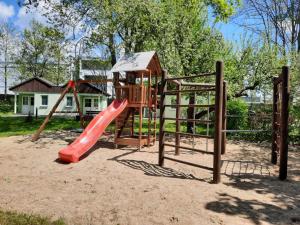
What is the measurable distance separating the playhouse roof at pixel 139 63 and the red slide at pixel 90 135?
40.9 inches

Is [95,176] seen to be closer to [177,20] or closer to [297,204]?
[297,204]

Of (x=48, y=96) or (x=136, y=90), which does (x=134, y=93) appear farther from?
(x=48, y=96)

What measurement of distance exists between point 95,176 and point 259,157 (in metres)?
5.23

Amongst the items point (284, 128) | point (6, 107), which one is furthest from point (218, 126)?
point (6, 107)

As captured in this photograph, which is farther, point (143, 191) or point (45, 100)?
point (45, 100)

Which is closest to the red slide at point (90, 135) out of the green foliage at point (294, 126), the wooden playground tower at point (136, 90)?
the wooden playground tower at point (136, 90)

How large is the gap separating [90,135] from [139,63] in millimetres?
2729

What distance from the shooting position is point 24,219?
13.6 feet

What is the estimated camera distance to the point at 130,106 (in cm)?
1016

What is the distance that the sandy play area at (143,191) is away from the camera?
431cm

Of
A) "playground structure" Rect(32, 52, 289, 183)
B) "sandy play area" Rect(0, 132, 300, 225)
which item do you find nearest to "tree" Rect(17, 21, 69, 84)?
"playground structure" Rect(32, 52, 289, 183)

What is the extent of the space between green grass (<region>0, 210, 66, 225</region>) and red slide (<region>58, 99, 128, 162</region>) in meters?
3.41

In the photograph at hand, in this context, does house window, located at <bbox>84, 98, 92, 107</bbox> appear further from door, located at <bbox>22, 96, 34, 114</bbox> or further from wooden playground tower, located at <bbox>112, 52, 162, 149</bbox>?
wooden playground tower, located at <bbox>112, 52, 162, 149</bbox>

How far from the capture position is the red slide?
25.6 ft
